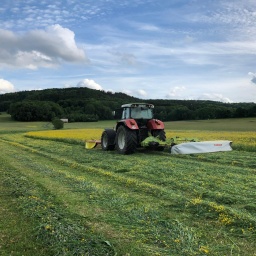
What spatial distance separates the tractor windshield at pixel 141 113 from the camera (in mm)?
15531

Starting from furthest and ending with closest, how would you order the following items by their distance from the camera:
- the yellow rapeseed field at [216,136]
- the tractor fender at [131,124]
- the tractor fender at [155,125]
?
the yellow rapeseed field at [216,136]
the tractor fender at [155,125]
the tractor fender at [131,124]

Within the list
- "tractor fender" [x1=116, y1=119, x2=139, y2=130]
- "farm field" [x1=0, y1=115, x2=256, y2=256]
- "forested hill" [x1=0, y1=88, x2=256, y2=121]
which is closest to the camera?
"farm field" [x1=0, y1=115, x2=256, y2=256]

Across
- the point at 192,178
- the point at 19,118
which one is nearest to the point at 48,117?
the point at 19,118

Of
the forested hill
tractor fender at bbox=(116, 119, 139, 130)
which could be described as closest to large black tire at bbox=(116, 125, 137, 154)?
tractor fender at bbox=(116, 119, 139, 130)

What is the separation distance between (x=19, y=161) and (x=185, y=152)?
704 centimetres

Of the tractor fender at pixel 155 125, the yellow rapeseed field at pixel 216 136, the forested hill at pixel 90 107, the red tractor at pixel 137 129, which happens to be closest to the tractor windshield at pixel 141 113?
the red tractor at pixel 137 129

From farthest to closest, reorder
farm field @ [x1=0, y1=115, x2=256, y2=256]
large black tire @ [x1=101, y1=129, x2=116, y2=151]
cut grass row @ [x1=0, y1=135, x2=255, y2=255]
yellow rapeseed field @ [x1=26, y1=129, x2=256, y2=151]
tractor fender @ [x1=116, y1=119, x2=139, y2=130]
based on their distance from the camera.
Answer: yellow rapeseed field @ [x1=26, y1=129, x2=256, y2=151] < large black tire @ [x1=101, y1=129, x2=116, y2=151] < tractor fender @ [x1=116, y1=119, x2=139, y2=130] < cut grass row @ [x1=0, y1=135, x2=255, y2=255] < farm field @ [x1=0, y1=115, x2=256, y2=256]

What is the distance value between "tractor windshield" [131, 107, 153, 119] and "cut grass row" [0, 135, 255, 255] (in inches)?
190

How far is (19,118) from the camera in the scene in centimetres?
8375

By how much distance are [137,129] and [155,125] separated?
1043mm

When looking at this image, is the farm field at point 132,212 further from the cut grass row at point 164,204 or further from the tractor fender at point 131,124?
the tractor fender at point 131,124

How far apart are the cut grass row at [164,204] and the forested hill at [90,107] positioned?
2399 cm

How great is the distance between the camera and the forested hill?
65.0 m

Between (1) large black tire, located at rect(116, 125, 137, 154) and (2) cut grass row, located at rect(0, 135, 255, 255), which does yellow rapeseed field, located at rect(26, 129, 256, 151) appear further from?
(2) cut grass row, located at rect(0, 135, 255, 255)
